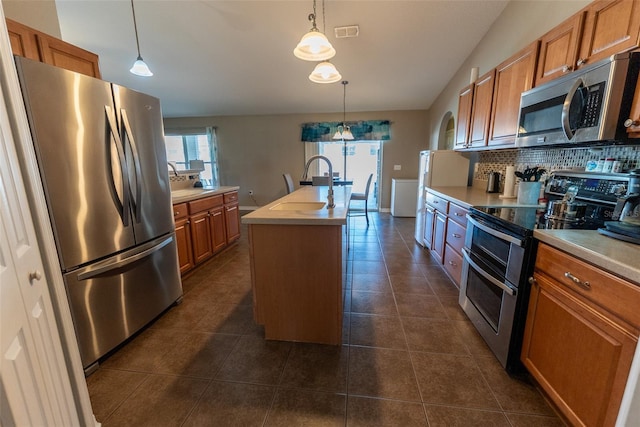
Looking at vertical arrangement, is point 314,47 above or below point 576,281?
above

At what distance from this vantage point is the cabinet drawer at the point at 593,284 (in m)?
0.86

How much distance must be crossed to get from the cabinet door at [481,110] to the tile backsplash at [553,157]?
38cm

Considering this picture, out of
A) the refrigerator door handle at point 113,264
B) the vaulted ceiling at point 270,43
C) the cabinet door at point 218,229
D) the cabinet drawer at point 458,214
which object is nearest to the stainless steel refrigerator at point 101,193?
the refrigerator door handle at point 113,264

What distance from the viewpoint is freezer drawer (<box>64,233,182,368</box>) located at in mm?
1432

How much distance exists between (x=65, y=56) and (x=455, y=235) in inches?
128

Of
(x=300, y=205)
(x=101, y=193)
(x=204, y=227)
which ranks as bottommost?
(x=204, y=227)

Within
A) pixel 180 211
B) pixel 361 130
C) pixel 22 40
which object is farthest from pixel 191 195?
pixel 361 130

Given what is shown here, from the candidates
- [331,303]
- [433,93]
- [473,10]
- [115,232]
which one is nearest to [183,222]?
[115,232]

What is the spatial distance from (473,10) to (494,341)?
3128 millimetres

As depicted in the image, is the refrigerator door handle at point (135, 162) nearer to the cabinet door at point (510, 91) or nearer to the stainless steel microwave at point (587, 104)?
the stainless steel microwave at point (587, 104)

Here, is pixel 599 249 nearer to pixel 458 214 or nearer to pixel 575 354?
pixel 575 354

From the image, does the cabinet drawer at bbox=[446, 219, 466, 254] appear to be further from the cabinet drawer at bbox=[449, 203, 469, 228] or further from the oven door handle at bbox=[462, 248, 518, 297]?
the oven door handle at bbox=[462, 248, 518, 297]

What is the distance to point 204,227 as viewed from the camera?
9.82 feet

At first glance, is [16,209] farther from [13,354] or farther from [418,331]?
[418,331]
